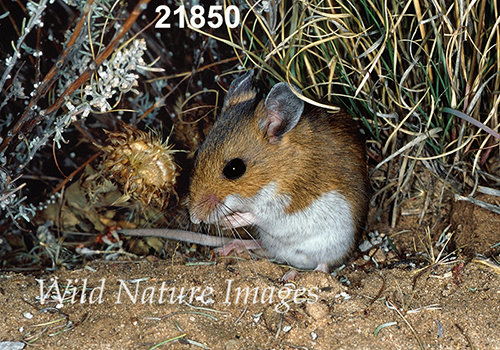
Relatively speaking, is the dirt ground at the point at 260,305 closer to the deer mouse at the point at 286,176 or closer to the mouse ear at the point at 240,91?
the deer mouse at the point at 286,176

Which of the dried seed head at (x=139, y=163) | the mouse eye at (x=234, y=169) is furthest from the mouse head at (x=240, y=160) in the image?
the dried seed head at (x=139, y=163)

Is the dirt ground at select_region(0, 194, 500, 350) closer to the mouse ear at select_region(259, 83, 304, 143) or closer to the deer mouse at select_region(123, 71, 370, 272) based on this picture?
the deer mouse at select_region(123, 71, 370, 272)

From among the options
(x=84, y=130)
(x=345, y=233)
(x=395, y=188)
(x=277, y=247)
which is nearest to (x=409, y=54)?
(x=395, y=188)

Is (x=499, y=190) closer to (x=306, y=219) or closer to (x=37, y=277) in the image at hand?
(x=306, y=219)

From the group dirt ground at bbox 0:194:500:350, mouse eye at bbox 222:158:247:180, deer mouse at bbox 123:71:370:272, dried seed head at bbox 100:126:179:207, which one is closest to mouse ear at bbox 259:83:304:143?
deer mouse at bbox 123:71:370:272

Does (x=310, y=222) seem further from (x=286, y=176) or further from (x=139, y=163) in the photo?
(x=139, y=163)

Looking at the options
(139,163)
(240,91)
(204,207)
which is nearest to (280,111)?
(240,91)
